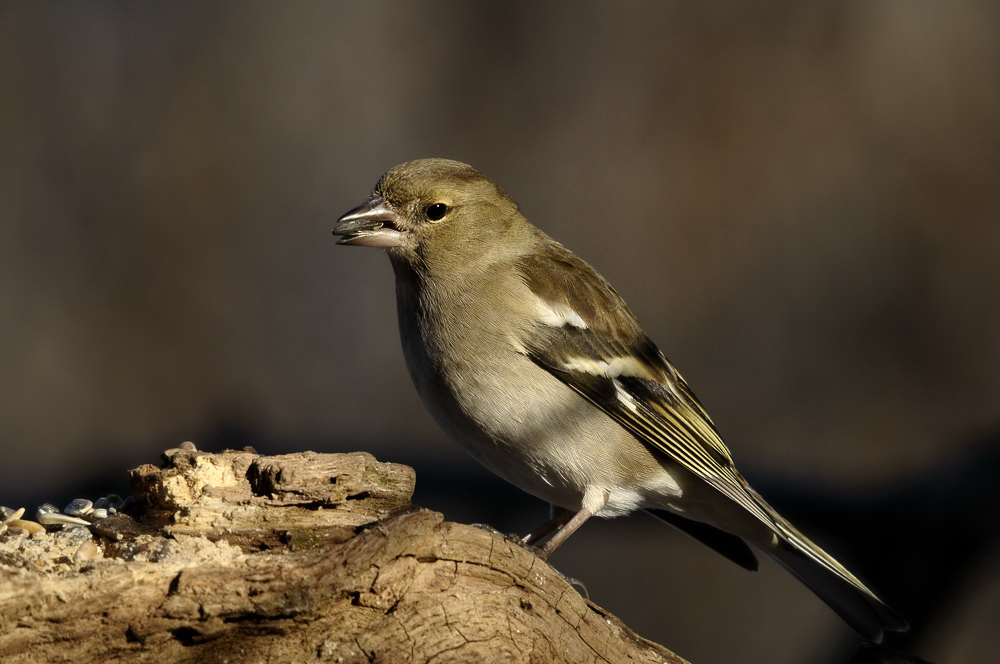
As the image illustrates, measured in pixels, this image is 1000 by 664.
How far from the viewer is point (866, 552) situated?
515cm

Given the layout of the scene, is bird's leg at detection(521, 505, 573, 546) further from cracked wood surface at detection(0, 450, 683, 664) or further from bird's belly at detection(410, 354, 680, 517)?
cracked wood surface at detection(0, 450, 683, 664)

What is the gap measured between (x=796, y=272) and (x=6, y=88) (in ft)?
26.2

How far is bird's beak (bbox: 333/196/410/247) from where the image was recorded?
12.0ft

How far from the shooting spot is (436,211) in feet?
12.5

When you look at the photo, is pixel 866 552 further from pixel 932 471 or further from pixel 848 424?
pixel 848 424

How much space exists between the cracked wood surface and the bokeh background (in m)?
4.12

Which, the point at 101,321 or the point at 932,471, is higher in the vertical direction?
the point at 932,471

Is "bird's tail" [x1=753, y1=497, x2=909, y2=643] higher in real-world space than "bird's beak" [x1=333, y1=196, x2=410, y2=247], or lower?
lower

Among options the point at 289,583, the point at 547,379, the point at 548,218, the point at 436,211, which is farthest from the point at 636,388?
the point at 548,218

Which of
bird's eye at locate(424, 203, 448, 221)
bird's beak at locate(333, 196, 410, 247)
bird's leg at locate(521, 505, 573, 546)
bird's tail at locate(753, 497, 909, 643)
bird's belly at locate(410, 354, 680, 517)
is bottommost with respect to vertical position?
bird's leg at locate(521, 505, 573, 546)

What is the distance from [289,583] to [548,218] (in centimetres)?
625

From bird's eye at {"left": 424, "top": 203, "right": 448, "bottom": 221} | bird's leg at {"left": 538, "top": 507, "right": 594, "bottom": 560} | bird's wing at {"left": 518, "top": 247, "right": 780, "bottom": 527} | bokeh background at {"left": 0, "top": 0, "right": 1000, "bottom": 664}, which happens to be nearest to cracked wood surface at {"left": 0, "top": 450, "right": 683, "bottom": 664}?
bird's leg at {"left": 538, "top": 507, "right": 594, "bottom": 560}

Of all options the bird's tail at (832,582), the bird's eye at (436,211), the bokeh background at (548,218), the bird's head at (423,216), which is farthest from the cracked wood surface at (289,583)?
the bokeh background at (548,218)

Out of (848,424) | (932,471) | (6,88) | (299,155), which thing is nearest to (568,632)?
(932,471)
